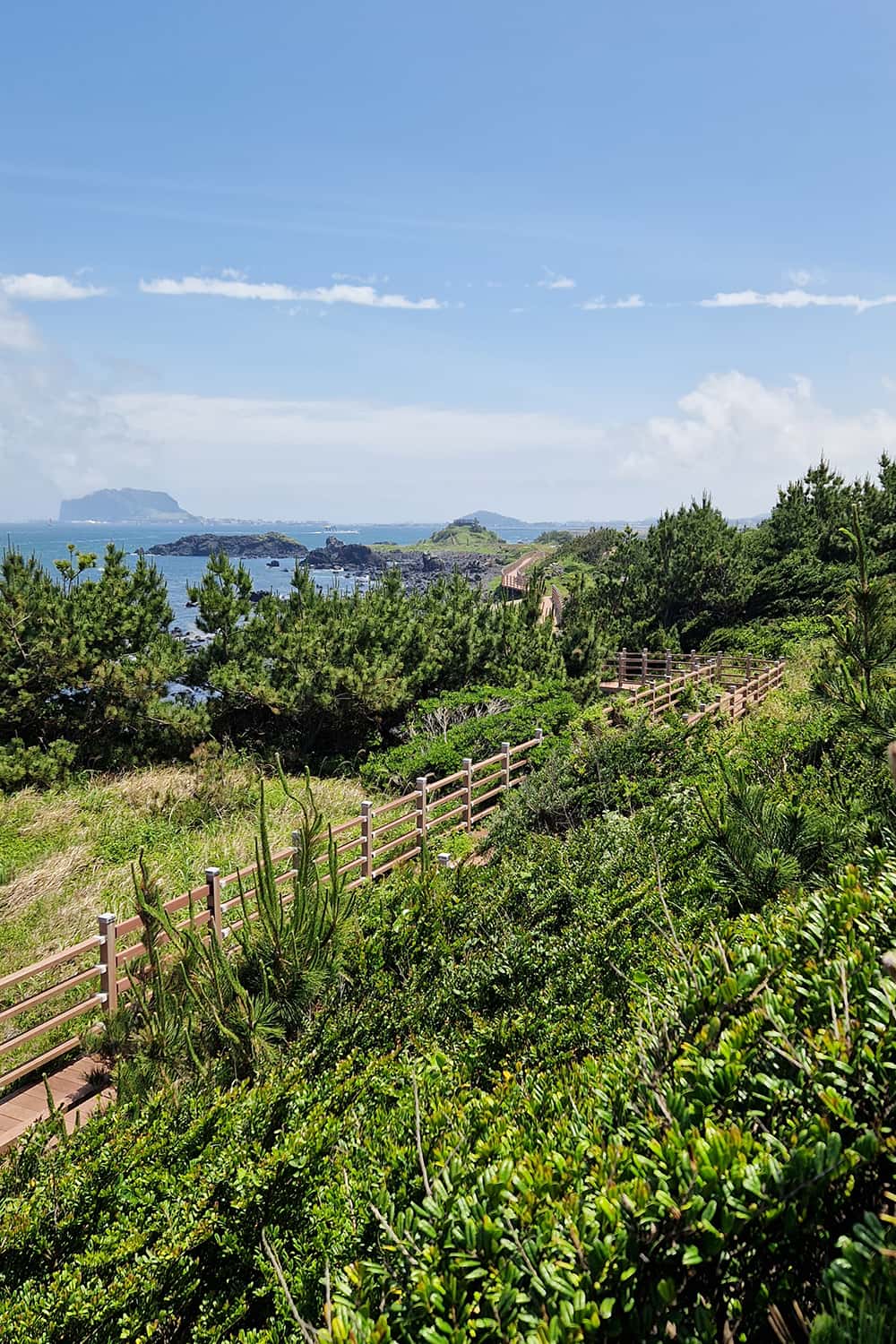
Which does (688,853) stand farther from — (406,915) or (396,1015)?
(396,1015)

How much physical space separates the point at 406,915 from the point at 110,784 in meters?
9.68

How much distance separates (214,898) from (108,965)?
952mm

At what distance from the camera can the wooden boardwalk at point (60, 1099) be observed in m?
5.22

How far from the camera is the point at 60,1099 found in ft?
18.1

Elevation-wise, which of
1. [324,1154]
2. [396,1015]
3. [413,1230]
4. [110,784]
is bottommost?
[110,784]

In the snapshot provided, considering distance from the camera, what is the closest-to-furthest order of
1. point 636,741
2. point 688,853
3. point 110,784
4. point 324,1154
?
1. point 324,1154
2. point 688,853
3. point 636,741
4. point 110,784

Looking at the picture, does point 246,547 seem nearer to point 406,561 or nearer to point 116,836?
point 406,561

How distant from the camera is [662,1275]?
1.72 m

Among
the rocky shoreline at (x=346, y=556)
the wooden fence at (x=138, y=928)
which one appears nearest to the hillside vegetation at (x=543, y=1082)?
the wooden fence at (x=138, y=928)

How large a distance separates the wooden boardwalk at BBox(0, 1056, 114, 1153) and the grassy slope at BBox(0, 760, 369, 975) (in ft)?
6.03

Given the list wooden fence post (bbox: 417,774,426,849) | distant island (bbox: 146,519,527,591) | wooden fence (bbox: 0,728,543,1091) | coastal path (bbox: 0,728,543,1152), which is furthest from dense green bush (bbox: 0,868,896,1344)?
distant island (bbox: 146,519,527,591)

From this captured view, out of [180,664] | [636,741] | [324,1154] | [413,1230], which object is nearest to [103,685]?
[180,664]

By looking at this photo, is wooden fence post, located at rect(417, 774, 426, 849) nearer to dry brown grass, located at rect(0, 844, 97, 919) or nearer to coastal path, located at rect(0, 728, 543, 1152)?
coastal path, located at rect(0, 728, 543, 1152)

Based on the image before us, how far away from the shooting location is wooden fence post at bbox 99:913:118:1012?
5.84m
